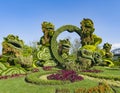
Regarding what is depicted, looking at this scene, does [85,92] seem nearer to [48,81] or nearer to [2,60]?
[48,81]

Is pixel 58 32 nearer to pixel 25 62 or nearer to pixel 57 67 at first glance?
pixel 57 67

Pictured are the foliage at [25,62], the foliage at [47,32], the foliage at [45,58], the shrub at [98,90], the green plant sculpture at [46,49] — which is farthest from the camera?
the foliage at [47,32]

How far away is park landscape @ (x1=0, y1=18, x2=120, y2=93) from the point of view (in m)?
11.1

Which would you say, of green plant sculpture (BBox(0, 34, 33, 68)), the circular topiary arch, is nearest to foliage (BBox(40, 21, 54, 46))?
the circular topiary arch

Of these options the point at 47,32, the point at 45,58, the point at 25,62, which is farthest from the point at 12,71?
the point at 47,32

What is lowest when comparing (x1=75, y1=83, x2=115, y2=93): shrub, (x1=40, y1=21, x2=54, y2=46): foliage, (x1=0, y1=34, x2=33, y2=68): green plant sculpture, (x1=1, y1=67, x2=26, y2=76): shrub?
(x1=75, y1=83, x2=115, y2=93): shrub

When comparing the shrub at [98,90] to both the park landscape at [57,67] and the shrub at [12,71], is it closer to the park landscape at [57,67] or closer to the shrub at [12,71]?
the park landscape at [57,67]

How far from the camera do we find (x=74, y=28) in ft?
62.9

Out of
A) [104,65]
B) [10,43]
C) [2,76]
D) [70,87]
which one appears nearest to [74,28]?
[104,65]

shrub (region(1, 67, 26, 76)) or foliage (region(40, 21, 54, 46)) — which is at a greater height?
foliage (region(40, 21, 54, 46))

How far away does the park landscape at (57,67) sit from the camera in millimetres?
11133

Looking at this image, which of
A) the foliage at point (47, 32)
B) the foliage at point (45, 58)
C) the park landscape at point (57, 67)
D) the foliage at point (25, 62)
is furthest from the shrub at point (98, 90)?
the foliage at point (47, 32)

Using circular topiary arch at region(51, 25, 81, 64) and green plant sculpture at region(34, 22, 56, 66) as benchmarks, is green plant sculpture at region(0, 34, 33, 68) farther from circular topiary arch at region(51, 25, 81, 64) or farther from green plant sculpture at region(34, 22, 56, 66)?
circular topiary arch at region(51, 25, 81, 64)

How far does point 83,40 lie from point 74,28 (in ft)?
4.00
